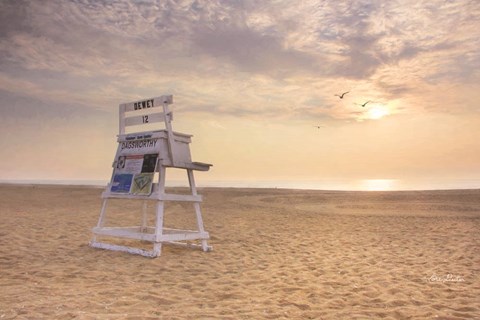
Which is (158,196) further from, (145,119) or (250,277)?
(250,277)

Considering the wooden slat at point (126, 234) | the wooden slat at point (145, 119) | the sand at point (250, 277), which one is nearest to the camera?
the sand at point (250, 277)

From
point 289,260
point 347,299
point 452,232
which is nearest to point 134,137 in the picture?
point 289,260

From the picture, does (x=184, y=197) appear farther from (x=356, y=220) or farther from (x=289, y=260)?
(x=356, y=220)

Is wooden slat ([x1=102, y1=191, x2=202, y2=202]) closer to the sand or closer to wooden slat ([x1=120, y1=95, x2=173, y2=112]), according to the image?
the sand

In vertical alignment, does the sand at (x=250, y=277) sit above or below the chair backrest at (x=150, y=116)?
below

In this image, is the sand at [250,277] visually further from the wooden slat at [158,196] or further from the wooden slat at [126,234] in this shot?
the wooden slat at [158,196]

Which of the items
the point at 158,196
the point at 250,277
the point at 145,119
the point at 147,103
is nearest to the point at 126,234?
the point at 158,196

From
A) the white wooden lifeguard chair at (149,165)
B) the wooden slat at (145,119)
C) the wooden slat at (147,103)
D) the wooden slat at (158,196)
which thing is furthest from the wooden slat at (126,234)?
the wooden slat at (147,103)

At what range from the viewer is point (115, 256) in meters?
9.20

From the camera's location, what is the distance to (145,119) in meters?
9.86

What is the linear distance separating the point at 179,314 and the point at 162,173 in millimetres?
4380

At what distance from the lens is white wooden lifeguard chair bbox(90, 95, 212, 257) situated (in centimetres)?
921

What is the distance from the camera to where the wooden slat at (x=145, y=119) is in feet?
31.4

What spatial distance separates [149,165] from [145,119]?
1.17m
